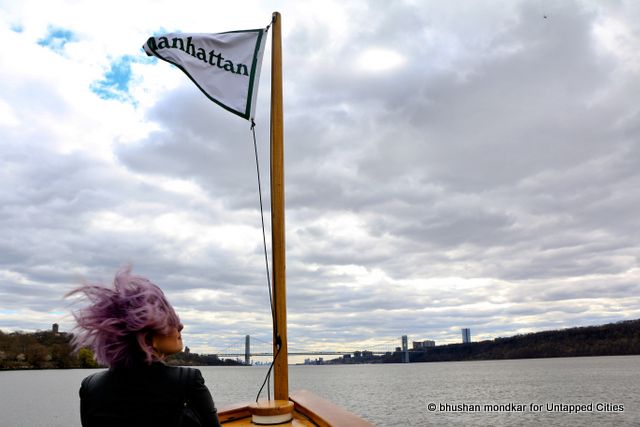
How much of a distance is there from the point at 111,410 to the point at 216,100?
366 cm

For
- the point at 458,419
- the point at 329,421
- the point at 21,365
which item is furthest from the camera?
the point at 21,365

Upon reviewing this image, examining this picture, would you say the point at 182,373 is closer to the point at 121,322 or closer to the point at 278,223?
the point at 121,322

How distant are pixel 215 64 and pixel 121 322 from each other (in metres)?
3.74

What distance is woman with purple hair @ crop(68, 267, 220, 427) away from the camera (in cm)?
150

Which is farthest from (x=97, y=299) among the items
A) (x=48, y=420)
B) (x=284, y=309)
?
(x=48, y=420)

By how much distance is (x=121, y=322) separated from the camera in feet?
4.90

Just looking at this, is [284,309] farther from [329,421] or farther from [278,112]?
[278,112]

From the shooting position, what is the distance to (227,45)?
4840 mm

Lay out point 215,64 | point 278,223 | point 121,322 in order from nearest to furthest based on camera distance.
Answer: point 121,322, point 278,223, point 215,64

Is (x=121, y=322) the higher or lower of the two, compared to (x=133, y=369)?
higher

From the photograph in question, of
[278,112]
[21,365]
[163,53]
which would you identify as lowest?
[21,365]

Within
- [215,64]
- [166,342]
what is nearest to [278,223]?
[215,64]

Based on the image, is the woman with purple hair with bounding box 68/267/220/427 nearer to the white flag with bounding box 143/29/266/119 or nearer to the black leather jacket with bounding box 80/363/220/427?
the black leather jacket with bounding box 80/363/220/427

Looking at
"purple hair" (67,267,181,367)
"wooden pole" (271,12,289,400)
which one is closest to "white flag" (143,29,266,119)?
"wooden pole" (271,12,289,400)
